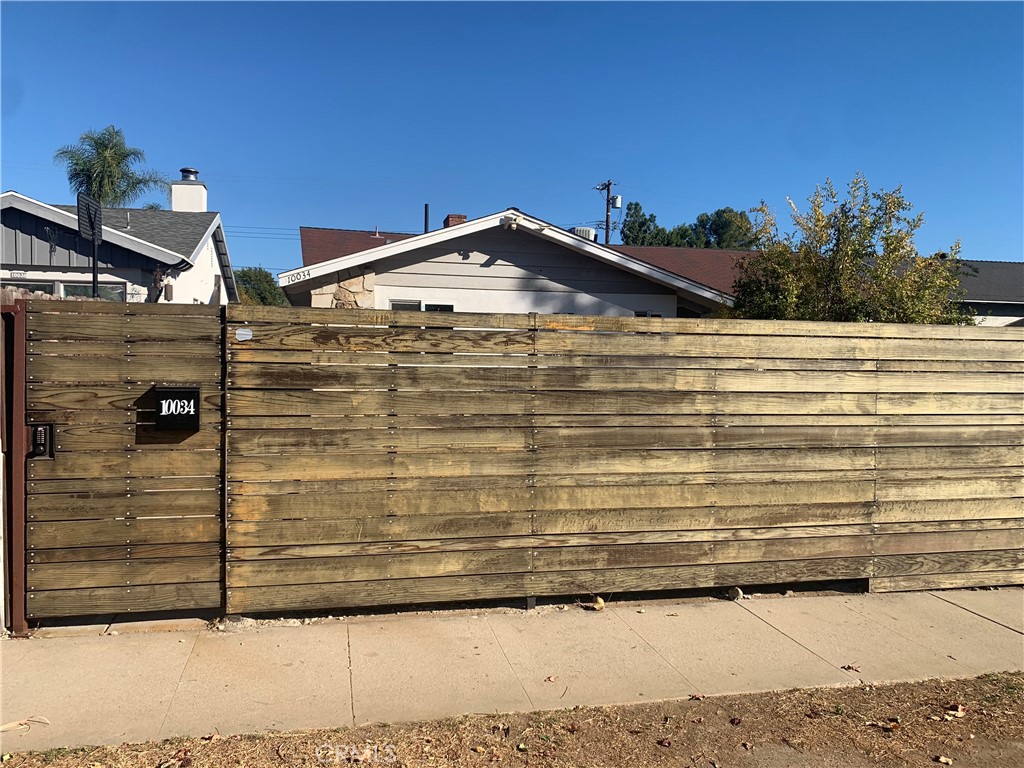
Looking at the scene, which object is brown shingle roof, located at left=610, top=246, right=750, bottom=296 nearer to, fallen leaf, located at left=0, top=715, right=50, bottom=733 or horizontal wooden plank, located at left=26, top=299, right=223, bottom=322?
horizontal wooden plank, located at left=26, top=299, right=223, bottom=322

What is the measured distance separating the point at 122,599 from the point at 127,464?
80cm

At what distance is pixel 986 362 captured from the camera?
17.0ft

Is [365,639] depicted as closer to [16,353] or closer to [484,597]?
[484,597]

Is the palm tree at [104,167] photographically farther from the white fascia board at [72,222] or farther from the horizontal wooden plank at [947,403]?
the horizontal wooden plank at [947,403]

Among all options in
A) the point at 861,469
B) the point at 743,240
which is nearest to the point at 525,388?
the point at 861,469

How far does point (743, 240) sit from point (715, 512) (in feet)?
16.0

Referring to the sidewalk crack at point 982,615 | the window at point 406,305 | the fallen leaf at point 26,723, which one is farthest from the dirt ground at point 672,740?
the window at point 406,305

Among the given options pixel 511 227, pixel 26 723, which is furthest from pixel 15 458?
pixel 511 227

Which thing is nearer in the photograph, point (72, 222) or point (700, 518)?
point (700, 518)

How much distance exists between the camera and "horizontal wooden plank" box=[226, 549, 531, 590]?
13.8 feet

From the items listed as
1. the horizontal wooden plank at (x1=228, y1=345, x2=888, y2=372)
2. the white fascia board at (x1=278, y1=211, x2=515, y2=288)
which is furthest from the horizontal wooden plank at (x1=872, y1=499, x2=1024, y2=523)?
the white fascia board at (x1=278, y1=211, x2=515, y2=288)

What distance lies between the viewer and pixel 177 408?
4.01 m

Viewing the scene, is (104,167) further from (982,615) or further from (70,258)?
(982,615)

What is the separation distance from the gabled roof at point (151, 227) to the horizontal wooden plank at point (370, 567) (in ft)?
27.0
